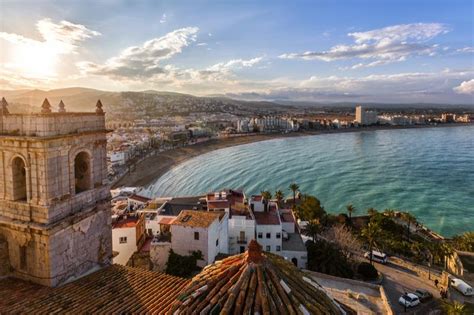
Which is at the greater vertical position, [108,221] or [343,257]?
[108,221]

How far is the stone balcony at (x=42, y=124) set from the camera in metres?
9.21

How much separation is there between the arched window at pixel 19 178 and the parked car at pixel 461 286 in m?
25.3

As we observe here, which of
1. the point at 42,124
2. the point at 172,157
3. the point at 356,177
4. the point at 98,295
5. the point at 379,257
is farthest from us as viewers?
the point at 172,157

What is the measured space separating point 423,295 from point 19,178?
22.5 meters

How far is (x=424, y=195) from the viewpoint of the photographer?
181ft

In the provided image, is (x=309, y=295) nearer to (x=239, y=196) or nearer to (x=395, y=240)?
(x=239, y=196)

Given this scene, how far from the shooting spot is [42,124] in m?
9.20

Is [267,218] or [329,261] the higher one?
[267,218]

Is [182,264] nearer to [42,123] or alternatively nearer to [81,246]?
[81,246]

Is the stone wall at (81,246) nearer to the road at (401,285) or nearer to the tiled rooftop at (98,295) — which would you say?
the tiled rooftop at (98,295)

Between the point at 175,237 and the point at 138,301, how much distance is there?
497 inches

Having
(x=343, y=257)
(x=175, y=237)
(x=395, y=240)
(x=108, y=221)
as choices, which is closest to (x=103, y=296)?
(x=108, y=221)

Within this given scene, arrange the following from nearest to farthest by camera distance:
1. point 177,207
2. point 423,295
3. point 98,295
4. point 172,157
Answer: point 98,295 < point 423,295 < point 177,207 < point 172,157

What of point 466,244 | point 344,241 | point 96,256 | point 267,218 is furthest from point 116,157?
point 96,256
